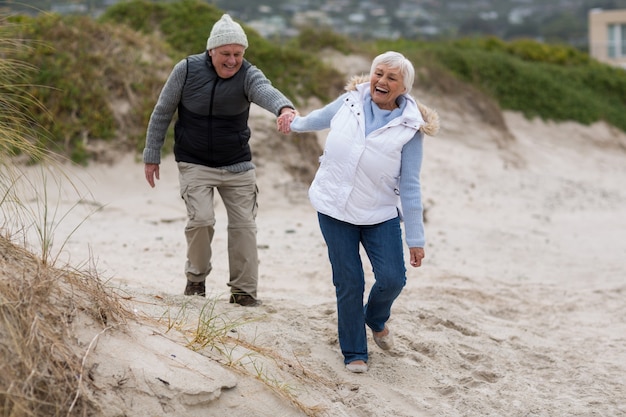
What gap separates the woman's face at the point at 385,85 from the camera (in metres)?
4.87

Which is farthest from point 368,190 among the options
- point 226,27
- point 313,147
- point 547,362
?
point 313,147

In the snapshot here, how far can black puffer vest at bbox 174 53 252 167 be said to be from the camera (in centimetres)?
576

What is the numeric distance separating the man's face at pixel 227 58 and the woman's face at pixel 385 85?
3.59 feet

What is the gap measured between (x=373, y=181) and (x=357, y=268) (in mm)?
534

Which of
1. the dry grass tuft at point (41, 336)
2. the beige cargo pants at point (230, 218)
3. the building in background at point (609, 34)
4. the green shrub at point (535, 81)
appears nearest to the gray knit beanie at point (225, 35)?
the beige cargo pants at point (230, 218)

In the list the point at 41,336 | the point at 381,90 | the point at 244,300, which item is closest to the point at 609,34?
the point at 244,300

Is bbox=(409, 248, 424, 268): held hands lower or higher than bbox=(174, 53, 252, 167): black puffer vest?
lower

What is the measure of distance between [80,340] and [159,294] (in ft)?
5.44

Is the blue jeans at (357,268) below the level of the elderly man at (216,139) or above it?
below

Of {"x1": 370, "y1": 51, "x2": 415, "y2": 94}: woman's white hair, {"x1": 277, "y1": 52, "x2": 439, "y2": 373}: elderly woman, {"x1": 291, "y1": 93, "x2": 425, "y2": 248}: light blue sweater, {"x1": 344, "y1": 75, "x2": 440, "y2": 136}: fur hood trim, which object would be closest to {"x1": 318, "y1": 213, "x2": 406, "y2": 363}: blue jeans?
{"x1": 277, "y1": 52, "x2": 439, "y2": 373}: elderly woman

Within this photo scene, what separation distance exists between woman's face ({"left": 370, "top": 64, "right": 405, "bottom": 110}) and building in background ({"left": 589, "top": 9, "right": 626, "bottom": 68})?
40.0m

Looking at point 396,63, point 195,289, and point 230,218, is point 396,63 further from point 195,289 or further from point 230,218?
point 195,289

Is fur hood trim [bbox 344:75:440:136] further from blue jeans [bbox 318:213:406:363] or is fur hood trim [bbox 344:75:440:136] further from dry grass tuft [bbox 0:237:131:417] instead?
dry grass tuft [bbox 0:237:131:417]

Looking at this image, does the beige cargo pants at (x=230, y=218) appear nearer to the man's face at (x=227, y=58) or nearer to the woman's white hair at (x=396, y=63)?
the man's face at (x=227, y=58)
